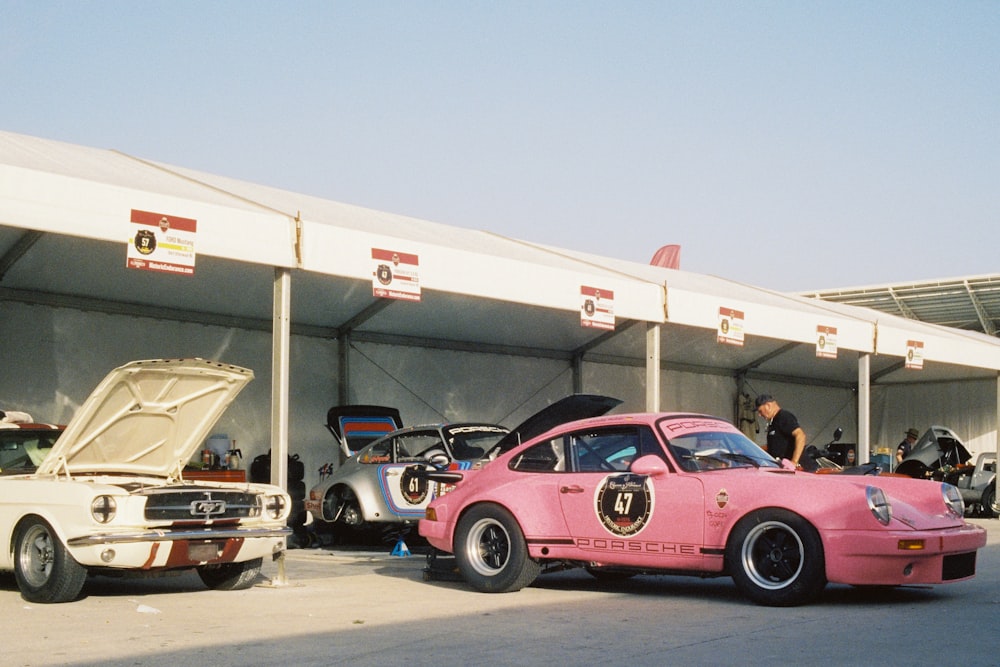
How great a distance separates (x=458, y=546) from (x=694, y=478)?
82.2 inches

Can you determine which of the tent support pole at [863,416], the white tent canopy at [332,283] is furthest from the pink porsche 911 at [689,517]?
the tent support pole at [863,416]

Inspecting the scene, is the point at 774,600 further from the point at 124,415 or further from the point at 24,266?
the point at 24,266

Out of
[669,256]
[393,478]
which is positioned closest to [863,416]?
[393,478]

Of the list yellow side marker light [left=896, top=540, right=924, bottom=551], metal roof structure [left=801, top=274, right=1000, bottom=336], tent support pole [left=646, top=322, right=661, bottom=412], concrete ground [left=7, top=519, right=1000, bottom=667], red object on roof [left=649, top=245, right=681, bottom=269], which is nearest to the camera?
concrete ground [left=7, top=519, right=1000, bottom=667]

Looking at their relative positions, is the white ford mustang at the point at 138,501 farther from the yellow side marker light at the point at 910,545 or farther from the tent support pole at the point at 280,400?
the yellow side marker light at the point at 910,545

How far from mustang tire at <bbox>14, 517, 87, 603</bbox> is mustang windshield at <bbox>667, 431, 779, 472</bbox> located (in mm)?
4407

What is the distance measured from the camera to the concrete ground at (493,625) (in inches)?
241

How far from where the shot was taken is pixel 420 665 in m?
5.92

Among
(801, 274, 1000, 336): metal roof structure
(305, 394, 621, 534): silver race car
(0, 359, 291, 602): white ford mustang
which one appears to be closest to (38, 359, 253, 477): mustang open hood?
(0, 359, 291, 602): white ford mustang

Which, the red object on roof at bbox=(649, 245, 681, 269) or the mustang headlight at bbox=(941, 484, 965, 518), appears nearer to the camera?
the mustang headlight at bbox=(941, 484, 965, 518)

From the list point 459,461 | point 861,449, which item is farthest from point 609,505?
point 861,449

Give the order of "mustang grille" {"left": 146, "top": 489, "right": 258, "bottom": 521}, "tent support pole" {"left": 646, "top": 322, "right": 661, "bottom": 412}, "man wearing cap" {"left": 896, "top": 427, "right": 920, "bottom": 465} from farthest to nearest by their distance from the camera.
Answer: "man wearing cap" {"left": 896, "top": 427, "right": 920, "bottom": 465}
"tent support pole" {"left": 646, "top": 322, "right": 661, "bottom": 412}
"mustang grille" {"left": 146, "top": 489, "right": 258, "bottom": 521}

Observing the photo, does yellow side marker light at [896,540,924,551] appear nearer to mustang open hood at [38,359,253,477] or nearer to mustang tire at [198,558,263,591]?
mustang tire at [198,558,263,591]

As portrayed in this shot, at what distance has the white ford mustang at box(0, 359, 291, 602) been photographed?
27.1 ft
